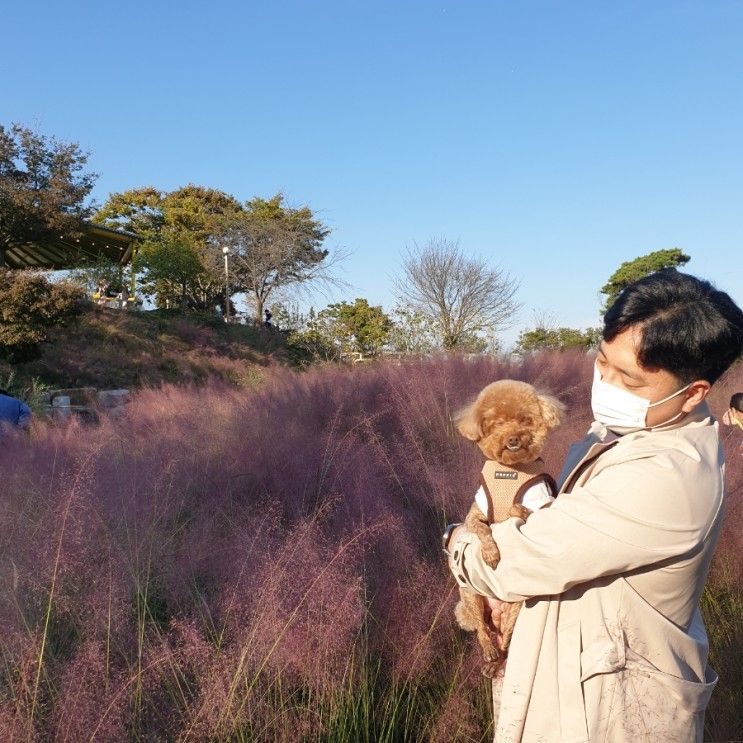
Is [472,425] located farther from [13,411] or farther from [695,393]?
[13,411]

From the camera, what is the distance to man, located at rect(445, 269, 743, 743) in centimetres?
132

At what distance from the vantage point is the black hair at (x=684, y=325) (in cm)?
143

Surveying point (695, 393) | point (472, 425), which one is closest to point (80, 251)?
point (472, 425)

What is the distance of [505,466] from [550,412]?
243 millimetres

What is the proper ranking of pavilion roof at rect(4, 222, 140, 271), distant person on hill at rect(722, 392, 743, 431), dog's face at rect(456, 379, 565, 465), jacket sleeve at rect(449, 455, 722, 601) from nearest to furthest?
1. jacket sleeve at rect(449, 455, 722, 601)
2. dog's face at rect(456, 379, 565, 465)
3. distant person on hill at rect(722, 392, 743, 431)
4. pavilion roof at rect(4, 222, 140, 271)

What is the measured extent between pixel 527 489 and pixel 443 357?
5.60m

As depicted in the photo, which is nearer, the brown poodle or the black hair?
the black hair

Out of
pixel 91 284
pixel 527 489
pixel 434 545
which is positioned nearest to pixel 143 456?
pixel 434 545

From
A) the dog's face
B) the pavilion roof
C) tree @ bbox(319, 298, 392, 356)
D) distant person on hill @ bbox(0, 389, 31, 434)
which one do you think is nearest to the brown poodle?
the dog's face

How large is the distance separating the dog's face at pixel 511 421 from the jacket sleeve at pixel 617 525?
2.67 ft

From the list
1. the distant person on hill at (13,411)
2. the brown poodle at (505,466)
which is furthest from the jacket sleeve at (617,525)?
the distant person on hill at (13,411)

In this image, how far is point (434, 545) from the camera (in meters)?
3.46

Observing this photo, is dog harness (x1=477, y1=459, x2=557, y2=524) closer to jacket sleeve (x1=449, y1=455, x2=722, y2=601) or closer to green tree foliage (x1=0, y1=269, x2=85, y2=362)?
jacket sleeve (x1=449, y1=455, x2=722, y2=601)

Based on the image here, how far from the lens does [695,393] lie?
1.47m
